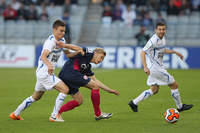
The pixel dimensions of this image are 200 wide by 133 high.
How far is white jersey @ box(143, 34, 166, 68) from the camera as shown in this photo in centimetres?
958

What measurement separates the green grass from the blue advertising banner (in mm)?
5729

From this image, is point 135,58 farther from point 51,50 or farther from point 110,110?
point 51,50

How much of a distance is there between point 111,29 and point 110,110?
522 inches

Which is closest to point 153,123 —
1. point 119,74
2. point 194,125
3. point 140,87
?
point 194,125

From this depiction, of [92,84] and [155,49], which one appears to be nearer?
[92,84]

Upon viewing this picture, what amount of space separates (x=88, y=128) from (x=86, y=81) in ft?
3.50

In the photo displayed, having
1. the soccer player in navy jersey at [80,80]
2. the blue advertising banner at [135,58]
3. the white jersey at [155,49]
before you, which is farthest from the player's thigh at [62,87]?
the blue advertising banner at [135,58]

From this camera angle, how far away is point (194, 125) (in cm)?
777

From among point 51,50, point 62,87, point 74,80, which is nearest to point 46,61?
point 51,50

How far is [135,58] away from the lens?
71.1 feet

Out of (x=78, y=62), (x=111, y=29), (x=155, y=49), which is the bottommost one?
(x=111, y=29)

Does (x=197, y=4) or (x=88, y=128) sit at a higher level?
(x=197, y=4)

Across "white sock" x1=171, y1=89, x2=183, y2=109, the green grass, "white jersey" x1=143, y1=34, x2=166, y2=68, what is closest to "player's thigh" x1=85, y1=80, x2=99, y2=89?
the green grass

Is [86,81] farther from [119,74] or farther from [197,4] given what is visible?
[197,4]
